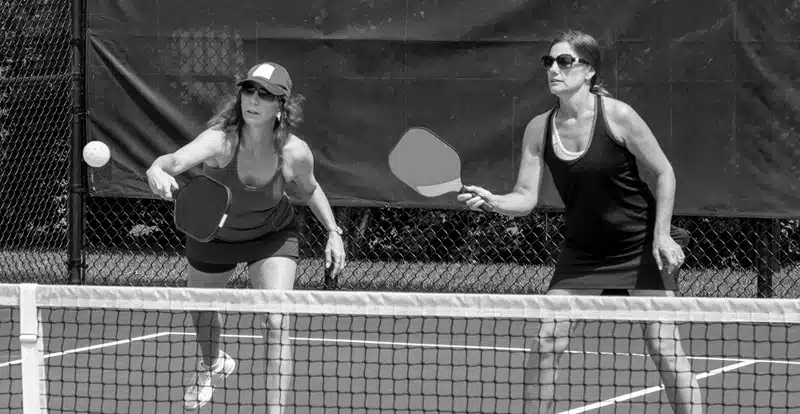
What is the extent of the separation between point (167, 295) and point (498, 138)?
3838 mm

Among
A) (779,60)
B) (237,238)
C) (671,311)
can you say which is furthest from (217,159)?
(779,60)

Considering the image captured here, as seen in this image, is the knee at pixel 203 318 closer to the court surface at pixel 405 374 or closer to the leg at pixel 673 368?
the court surface at pixel 405 374

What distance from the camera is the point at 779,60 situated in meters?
6.82

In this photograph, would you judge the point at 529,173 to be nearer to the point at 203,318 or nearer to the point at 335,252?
the point at 335,252

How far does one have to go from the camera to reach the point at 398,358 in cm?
618

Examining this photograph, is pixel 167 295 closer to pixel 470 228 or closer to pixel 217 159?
pixel 217 159

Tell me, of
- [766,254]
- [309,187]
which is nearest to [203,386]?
[309,187]

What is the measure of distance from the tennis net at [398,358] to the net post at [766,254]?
0.85 feet

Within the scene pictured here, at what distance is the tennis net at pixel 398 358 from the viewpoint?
360 cm

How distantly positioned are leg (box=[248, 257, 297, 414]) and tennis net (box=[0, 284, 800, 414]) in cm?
3

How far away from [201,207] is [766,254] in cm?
405

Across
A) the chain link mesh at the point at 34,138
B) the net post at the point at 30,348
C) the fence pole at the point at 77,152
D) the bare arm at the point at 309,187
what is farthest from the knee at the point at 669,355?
the chain link mesh at the point at 34,138

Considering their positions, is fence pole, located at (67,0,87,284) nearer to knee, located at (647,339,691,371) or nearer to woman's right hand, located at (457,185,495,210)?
woman's right hand, located at (457,185,495,210)

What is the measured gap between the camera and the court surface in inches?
185
